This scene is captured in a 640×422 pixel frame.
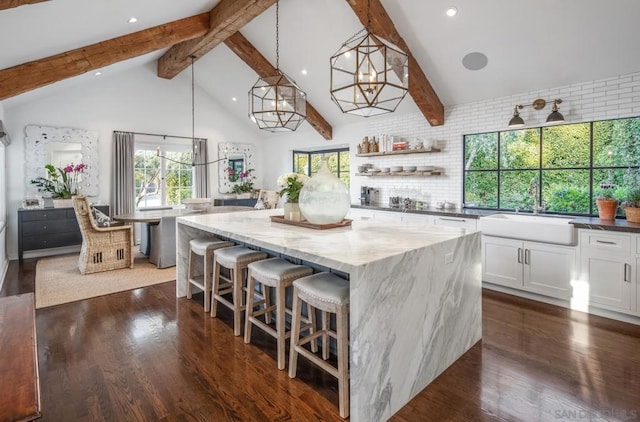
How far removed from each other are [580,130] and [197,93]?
7.28 m

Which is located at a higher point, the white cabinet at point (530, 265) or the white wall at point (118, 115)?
the white wall at point (118, 115)

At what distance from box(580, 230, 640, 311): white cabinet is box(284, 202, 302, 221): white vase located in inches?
112

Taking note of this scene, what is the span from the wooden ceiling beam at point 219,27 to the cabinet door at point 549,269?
13.8 ft

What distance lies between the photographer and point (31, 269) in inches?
203

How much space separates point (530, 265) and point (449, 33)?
2839 millimetres

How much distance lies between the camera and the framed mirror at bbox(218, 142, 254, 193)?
27.4 ft

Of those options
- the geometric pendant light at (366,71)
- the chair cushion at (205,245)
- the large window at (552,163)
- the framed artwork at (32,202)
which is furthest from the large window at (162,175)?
→ the geometric pendant light at (366,71)

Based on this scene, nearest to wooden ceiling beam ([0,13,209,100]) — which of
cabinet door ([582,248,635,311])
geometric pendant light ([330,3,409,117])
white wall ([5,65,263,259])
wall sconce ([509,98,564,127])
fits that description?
white wall ([5,65,263,259])

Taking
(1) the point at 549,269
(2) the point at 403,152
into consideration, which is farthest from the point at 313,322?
(2) the point at 403,152

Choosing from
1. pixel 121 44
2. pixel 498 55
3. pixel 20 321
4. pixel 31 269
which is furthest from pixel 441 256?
pixel 31 269

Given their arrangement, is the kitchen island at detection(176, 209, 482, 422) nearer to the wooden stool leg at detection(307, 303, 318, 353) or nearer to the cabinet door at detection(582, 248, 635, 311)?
the wooden stool leg at detection(307, 303, 318, 353)

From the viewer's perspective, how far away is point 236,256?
9.95 feet

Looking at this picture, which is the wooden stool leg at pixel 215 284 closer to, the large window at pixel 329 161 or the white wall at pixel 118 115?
the large window at pixel 329 161

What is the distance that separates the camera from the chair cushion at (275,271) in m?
2.52
